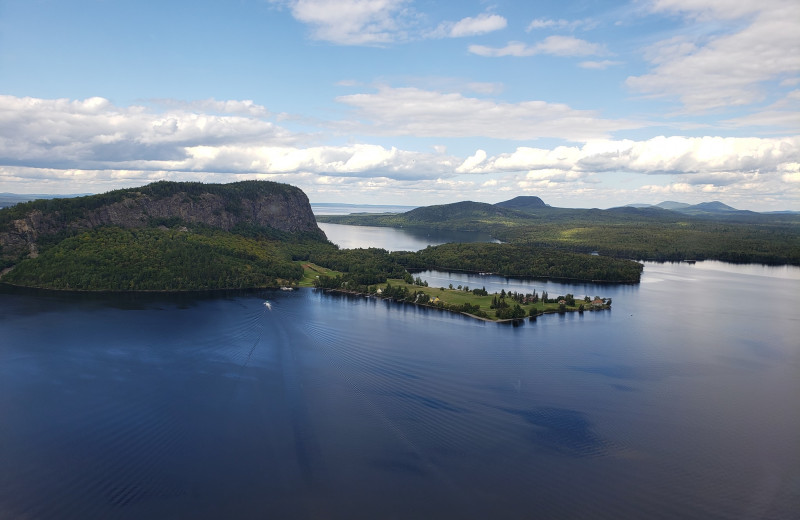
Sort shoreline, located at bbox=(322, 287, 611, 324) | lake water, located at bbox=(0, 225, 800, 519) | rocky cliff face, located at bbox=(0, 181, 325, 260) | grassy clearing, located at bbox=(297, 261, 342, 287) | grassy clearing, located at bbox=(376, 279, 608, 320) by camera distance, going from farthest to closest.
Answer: grassy clearing, located at bbox=(297, 261, 342, 287) < rocky cliff face, located at bbox=(0, 181, 325, 260) < grassy clearing, located at bbox=(376, 279, 608, 320) < shoreline, located at bbox=(322, 287, 611, 324) < lake water, located at bbox=(0, 225, 800, 519)

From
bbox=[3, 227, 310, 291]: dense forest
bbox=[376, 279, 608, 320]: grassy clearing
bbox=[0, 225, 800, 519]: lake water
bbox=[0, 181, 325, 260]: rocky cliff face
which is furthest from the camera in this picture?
bbox=[0, 181, 325, 260]: rocky cliff face

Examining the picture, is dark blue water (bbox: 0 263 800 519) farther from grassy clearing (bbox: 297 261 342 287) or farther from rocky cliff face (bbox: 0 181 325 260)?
rocky cliff face (bbox: 0 181 325 260)

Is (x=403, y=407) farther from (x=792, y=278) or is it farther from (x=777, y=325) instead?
(x=792, y=278)

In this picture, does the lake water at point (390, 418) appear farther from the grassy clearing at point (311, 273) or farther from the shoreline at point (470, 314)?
the grassy clearing at point (311, 273)

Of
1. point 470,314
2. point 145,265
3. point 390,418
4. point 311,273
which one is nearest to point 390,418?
point 390,418

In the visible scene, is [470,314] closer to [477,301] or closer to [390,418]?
[477,301]

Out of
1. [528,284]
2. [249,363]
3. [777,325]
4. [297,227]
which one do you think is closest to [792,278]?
[777,325]

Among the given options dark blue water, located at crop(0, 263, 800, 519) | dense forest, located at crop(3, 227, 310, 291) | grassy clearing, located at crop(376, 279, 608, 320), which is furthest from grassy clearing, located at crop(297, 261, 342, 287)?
dark blue water, located at crop(0, 263, 800, 519)
